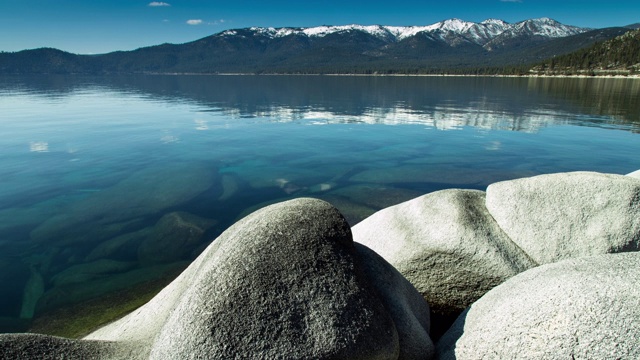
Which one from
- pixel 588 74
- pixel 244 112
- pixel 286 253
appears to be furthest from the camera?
pixel 588 74

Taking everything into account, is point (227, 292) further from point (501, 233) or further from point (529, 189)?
point (529, 189)

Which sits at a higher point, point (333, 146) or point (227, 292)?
point (227, 292)

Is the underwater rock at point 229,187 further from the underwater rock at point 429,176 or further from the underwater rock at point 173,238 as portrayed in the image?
the underwater rock at point 429,176

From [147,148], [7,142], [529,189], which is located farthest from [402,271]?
[7,142]

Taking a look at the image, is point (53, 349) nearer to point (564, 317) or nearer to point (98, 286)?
point (564, 317)

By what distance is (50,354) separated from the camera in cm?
413

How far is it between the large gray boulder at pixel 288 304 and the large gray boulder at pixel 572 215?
329 centimetres

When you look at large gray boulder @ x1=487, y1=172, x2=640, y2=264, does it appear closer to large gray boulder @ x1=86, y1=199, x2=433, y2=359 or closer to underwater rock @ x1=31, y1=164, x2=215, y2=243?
large gray boulder @ x1=86, y1=199, x2=433, y2=359

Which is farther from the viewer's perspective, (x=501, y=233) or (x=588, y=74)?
(x=588, y=74)

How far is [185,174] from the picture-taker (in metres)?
20.6

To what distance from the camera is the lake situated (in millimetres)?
11766

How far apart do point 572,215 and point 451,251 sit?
232 cm

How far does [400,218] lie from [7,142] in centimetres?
3159

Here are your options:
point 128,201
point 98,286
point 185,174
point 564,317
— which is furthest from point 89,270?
point 564,317
